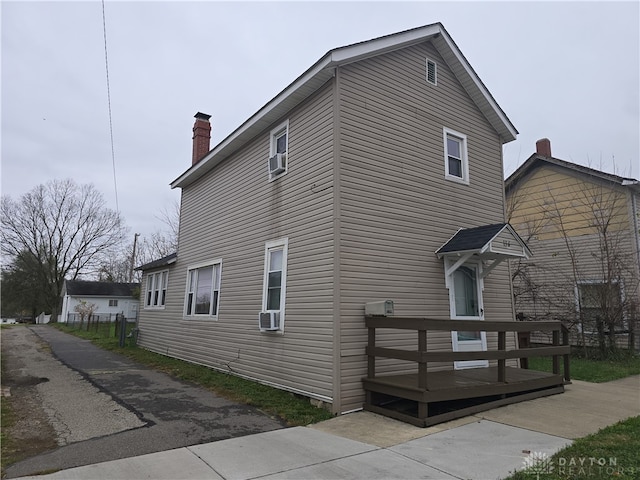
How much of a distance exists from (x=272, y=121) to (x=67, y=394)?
22.5 ft

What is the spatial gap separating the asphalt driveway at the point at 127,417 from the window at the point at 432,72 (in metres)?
Result: 7.67

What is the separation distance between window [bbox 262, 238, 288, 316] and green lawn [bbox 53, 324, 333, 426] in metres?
1.39

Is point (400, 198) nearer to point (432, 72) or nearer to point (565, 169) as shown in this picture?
point (432, 72)

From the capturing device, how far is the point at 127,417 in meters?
6.07

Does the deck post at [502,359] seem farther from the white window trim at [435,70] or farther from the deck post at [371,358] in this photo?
the white window trim at [435,70]

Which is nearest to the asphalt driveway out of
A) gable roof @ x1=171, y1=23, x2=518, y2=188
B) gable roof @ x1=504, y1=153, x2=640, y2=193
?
gable roof @ x1=171, y1=23, x2=518, y2=188

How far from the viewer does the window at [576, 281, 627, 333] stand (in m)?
11.9

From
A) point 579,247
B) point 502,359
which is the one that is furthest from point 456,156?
point 579,247

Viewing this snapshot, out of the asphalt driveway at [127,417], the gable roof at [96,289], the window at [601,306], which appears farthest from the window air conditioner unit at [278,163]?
the gable roof at [96,289]

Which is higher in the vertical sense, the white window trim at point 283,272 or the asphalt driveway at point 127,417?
the white window trim at point 283,272

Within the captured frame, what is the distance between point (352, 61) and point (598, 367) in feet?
31.7

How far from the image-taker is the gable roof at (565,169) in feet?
42.8

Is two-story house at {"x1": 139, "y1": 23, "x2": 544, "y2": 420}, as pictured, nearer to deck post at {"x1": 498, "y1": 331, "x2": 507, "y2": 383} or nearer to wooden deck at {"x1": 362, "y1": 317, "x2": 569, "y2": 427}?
wooden deck at {"x1": 362, "y1": 317, "x2": 569, "y2": 427}

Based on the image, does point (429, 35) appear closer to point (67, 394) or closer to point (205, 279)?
point (205, 279)
